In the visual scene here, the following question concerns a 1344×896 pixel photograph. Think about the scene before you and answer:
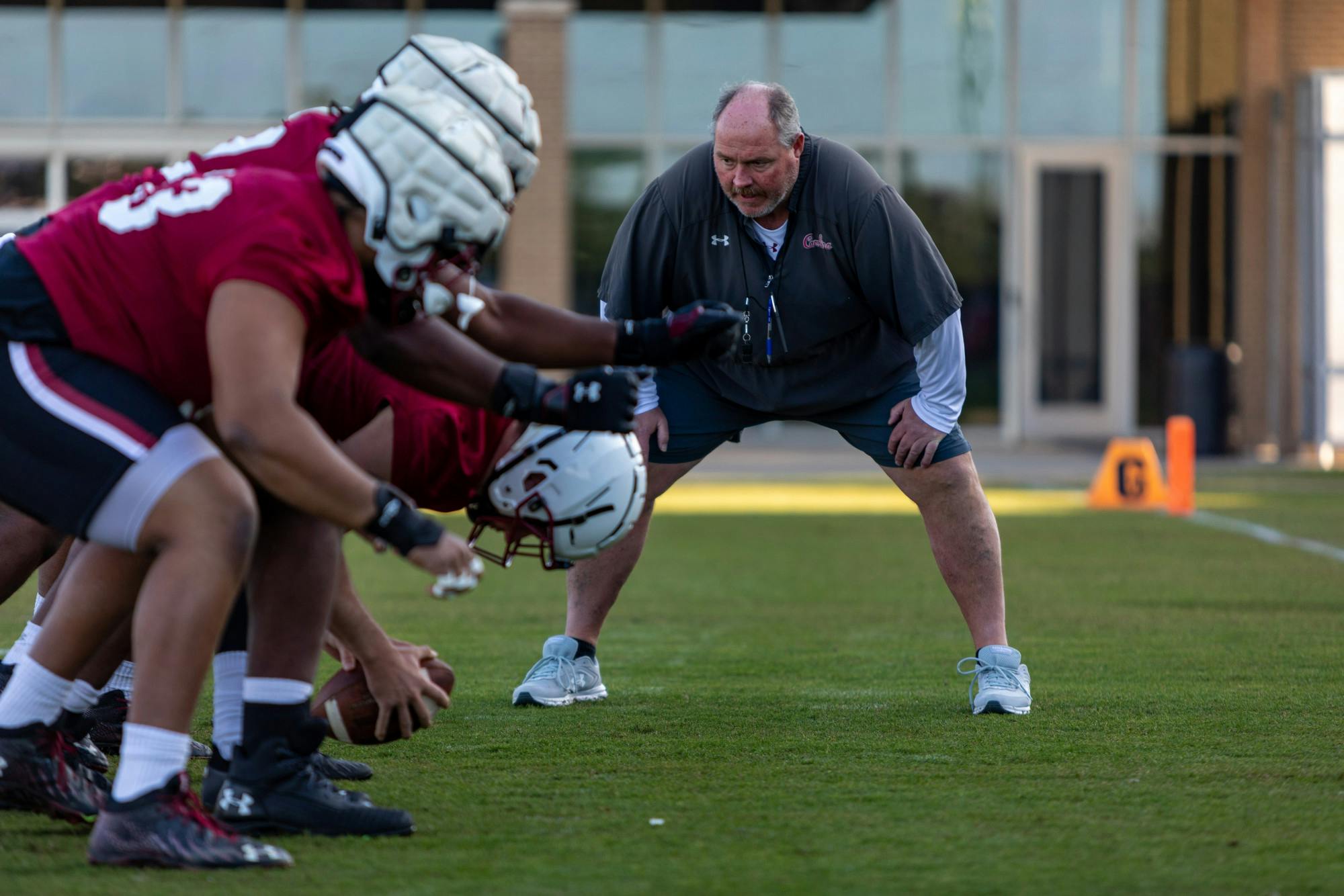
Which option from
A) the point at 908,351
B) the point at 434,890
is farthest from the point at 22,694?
the point at 908,351

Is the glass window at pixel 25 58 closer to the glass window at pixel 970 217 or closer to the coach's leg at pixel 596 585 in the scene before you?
the glass window at pixel 970 217

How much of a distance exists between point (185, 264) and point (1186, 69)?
713 inches

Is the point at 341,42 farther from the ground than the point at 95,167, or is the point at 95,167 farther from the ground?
the point at 341,42

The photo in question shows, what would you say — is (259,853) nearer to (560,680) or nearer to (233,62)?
(560,680)

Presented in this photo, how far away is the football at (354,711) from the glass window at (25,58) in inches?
698

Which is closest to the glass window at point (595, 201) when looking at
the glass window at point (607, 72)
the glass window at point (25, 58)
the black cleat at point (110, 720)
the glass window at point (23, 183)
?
the glass window at point (607, 72)

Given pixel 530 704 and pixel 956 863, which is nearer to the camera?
pixel 956 863

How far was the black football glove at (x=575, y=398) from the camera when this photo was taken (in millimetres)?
3760

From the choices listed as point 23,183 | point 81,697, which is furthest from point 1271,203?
point 81,697

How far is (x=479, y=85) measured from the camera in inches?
149

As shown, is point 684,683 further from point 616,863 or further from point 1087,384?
point 1087,384

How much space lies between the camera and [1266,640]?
6562 mm

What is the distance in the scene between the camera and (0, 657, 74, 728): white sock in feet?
12.2

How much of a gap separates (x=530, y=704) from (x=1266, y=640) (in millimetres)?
2861
